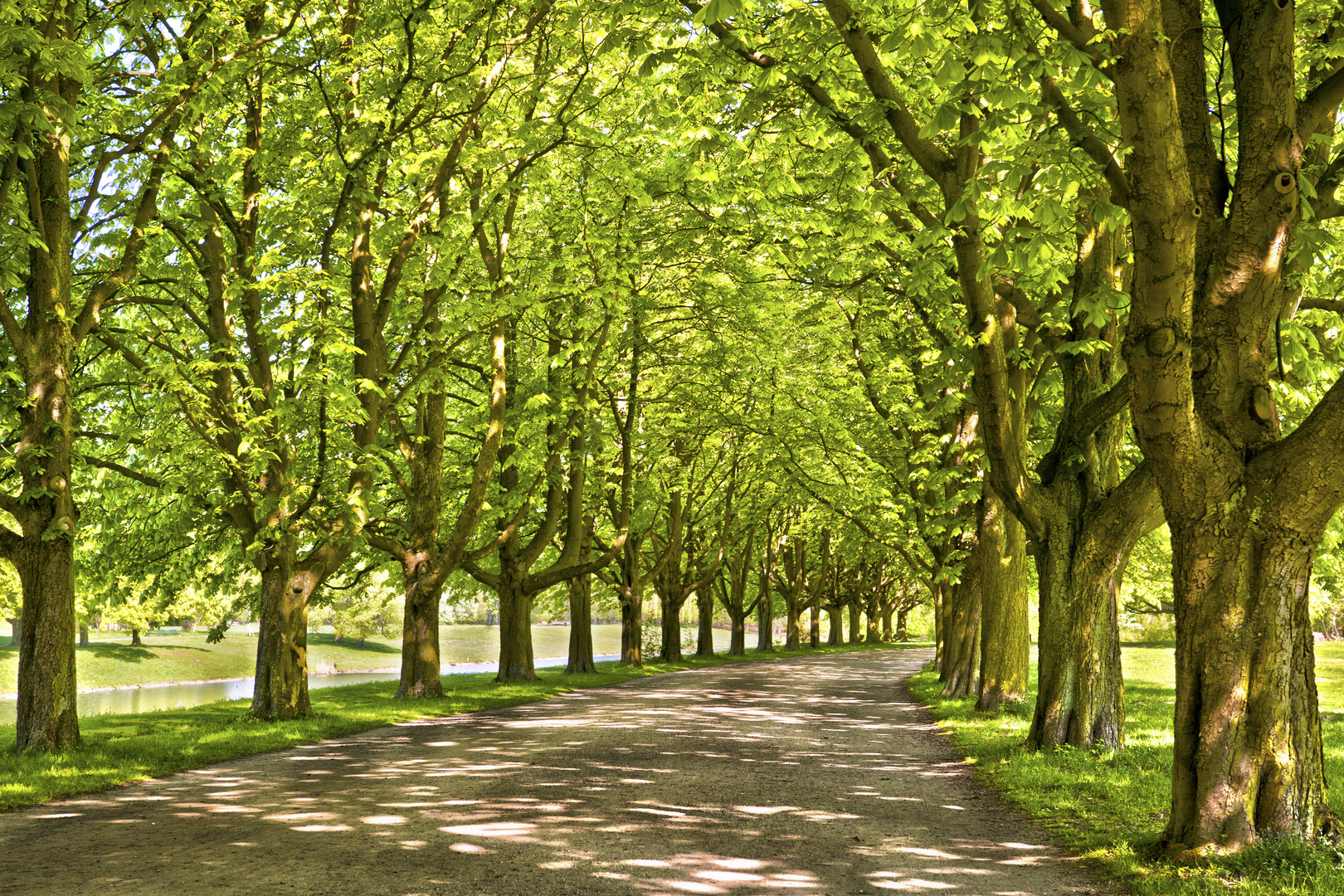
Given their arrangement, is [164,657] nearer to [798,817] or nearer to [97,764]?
[97,764]

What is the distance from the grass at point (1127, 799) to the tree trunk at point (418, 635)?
10177 mm

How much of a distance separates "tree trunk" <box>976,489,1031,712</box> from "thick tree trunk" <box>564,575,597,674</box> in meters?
15.5

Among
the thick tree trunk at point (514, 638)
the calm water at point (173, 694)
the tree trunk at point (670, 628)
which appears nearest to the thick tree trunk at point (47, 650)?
the thick tree trunk at point (514, 638)

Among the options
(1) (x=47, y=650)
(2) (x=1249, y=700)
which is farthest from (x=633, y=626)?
(2) (x=1249, y=700)

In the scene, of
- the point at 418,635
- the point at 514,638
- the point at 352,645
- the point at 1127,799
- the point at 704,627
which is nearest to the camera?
the point at 1127,799

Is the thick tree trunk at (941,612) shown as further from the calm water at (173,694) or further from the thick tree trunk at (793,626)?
the calm water at (173,694)

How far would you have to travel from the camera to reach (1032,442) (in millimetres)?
17703

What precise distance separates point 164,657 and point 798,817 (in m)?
50.9

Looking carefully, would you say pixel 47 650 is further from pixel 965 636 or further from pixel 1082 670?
pixel 965 636

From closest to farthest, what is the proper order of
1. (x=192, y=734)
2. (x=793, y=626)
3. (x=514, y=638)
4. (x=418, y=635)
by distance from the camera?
(x=192, y=734)
(x=418, y=635)
(x=514, y=638)
(x=793, y=626)

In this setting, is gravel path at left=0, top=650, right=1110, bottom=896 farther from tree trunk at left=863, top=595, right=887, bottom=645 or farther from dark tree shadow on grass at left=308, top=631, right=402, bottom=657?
dark tree shadow on grass at left=308, top=631, right=402, bottom=657

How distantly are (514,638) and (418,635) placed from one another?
15.3 ft

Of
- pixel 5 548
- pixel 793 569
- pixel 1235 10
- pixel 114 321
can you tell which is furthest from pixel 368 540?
pixel 793 569

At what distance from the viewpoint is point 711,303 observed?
21.9 meters
